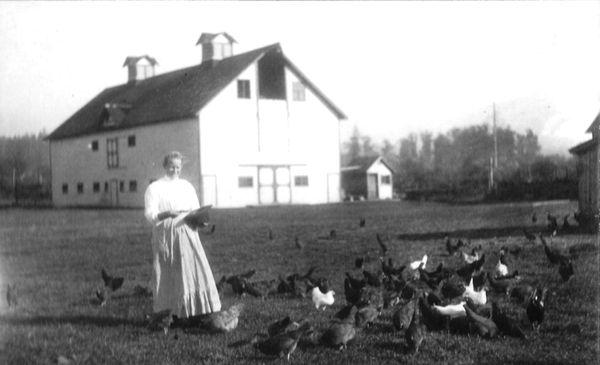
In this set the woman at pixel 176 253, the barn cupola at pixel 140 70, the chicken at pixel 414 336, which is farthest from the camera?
the barn cupola at pixel 140 70

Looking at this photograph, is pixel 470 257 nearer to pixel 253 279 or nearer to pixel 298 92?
pixel 253 279

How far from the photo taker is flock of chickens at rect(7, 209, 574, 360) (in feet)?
18.8

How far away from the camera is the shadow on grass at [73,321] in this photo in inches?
272

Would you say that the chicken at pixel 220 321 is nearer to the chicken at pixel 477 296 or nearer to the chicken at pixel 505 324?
the chicken at pixel 505 324

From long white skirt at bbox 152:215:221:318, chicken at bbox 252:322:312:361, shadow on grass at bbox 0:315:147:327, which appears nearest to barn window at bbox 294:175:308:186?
shadow on grass at bbox 0:315:147:327

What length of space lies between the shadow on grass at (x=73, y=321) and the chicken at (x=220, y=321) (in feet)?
2.81

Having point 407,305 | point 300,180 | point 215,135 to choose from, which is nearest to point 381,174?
point 300,180

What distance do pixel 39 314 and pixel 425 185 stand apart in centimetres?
2979

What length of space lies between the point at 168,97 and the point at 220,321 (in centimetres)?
2236

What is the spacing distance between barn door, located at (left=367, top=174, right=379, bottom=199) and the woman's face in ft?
120

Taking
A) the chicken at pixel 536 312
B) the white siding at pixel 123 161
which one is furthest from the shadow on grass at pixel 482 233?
the white siding at pixel 123 161

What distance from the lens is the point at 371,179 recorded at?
1709 inches

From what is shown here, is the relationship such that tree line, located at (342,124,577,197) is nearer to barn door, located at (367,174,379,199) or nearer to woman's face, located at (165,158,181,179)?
barn door, located at (367,174,379,199)

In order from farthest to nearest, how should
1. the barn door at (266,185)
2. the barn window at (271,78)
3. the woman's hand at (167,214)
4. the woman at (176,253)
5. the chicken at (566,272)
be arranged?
the barn door at (266,185) < the barn window at (271,78) < the chicken at (566,272) < the woman at (176,253) < the woman's hand at (167,214)
